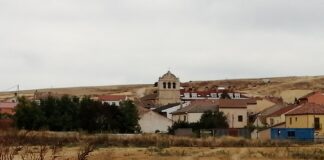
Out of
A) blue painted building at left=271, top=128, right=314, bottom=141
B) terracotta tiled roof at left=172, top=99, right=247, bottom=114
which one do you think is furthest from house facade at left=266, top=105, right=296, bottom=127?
blue painted building at left=271, top=128, right=314, bottom=141

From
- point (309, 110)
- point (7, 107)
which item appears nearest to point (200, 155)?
point (309, 110)

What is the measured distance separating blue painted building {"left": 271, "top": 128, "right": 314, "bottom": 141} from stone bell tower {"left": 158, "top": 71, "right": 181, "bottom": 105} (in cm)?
3929

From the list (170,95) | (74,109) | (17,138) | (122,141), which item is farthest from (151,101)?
(17,138)

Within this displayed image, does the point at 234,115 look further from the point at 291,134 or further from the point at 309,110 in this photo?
the point at 291,134

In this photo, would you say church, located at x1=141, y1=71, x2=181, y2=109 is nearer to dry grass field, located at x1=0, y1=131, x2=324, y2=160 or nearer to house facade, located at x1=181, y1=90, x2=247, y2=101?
house facade, located at x1=181, y1=90, x2=247, y2=101

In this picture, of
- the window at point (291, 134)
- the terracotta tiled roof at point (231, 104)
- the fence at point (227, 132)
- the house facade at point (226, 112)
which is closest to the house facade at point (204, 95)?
the terracotta tiled roof at point (231, 104)

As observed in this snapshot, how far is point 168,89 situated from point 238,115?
86.5 ft

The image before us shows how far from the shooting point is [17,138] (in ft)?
19.7

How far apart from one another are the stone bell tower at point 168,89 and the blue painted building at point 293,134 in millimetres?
39292

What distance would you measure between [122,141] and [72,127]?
16481mm

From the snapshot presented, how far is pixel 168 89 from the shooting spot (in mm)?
101688

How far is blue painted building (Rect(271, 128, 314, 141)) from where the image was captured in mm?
55044

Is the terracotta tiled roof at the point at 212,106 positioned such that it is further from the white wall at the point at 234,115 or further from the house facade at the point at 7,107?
the house facade at the point at 7,107

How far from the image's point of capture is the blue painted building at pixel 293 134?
2167 inches
